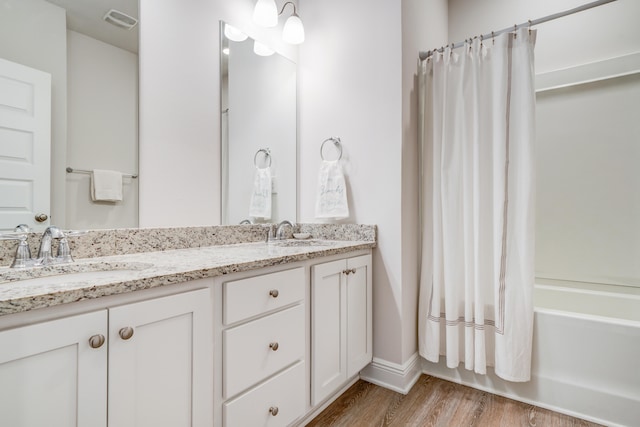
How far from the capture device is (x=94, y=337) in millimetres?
771

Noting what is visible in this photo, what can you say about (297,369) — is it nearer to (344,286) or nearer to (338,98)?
(344,286)

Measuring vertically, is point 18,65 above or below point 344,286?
above

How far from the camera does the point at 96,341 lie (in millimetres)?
771

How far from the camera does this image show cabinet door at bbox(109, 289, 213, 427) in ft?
2.68

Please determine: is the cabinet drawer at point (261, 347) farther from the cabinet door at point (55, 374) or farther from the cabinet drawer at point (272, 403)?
the cabinet door at point (55, 374)

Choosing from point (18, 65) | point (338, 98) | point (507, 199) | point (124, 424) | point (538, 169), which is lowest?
point (124, 424)

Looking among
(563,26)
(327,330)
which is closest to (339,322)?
(327,330)

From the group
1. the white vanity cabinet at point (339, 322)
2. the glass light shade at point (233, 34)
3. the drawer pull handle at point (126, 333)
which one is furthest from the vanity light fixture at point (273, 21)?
the drawer pull handle at point (126, 333)

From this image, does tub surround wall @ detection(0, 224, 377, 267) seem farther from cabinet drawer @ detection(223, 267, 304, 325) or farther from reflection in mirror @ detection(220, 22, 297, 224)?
cabinet drawer @ detection(223, 267, 304, 325)

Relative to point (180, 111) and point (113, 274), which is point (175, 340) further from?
point (180, 111)

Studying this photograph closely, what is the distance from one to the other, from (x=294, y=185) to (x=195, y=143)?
754 mm

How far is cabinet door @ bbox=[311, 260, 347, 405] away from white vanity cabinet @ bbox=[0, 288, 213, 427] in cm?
55

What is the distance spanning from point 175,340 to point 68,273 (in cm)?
50

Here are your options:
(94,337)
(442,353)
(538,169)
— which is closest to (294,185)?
(442,353)
